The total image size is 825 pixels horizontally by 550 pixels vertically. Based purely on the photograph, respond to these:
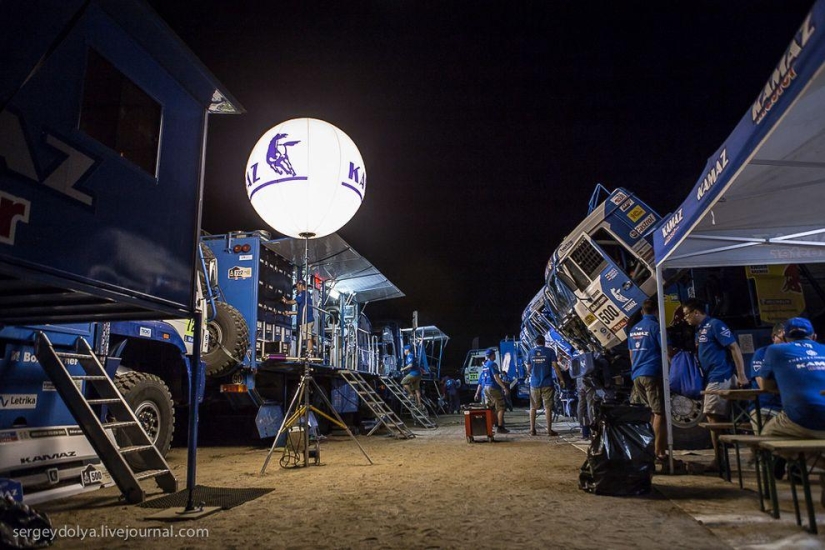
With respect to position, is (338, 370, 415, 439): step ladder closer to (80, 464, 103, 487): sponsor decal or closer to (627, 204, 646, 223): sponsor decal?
(80, 464, 103, 487): sponsor decal

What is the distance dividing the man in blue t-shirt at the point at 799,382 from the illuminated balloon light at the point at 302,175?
15.0ft

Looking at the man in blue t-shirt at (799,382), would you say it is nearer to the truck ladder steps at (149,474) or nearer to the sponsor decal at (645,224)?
the sponsor decal at (645,224)

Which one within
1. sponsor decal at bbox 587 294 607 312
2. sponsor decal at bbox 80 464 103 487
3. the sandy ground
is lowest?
the sandy ground

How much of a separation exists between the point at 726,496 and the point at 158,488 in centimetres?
540

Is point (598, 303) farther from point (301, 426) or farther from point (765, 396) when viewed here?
point (301, 426)

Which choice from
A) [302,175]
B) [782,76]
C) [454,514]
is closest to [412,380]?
[302,175]

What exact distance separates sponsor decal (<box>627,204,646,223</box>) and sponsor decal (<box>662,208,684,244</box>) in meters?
2.95

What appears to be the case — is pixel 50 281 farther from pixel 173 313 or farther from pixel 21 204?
pixel 173 313

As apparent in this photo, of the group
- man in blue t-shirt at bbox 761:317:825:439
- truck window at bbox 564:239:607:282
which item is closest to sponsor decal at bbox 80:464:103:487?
man in blue t-shirt at bbox 761:317:825:439

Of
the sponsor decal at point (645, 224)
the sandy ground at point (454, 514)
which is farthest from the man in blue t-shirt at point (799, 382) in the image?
the sponsor decal at point (645, 224)

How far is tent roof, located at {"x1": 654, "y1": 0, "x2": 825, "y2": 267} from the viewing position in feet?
9.76

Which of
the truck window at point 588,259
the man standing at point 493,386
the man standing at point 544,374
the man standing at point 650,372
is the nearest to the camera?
the man standing at point 650,372

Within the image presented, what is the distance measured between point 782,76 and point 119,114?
463 centimetres

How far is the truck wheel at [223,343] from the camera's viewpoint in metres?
8.30
